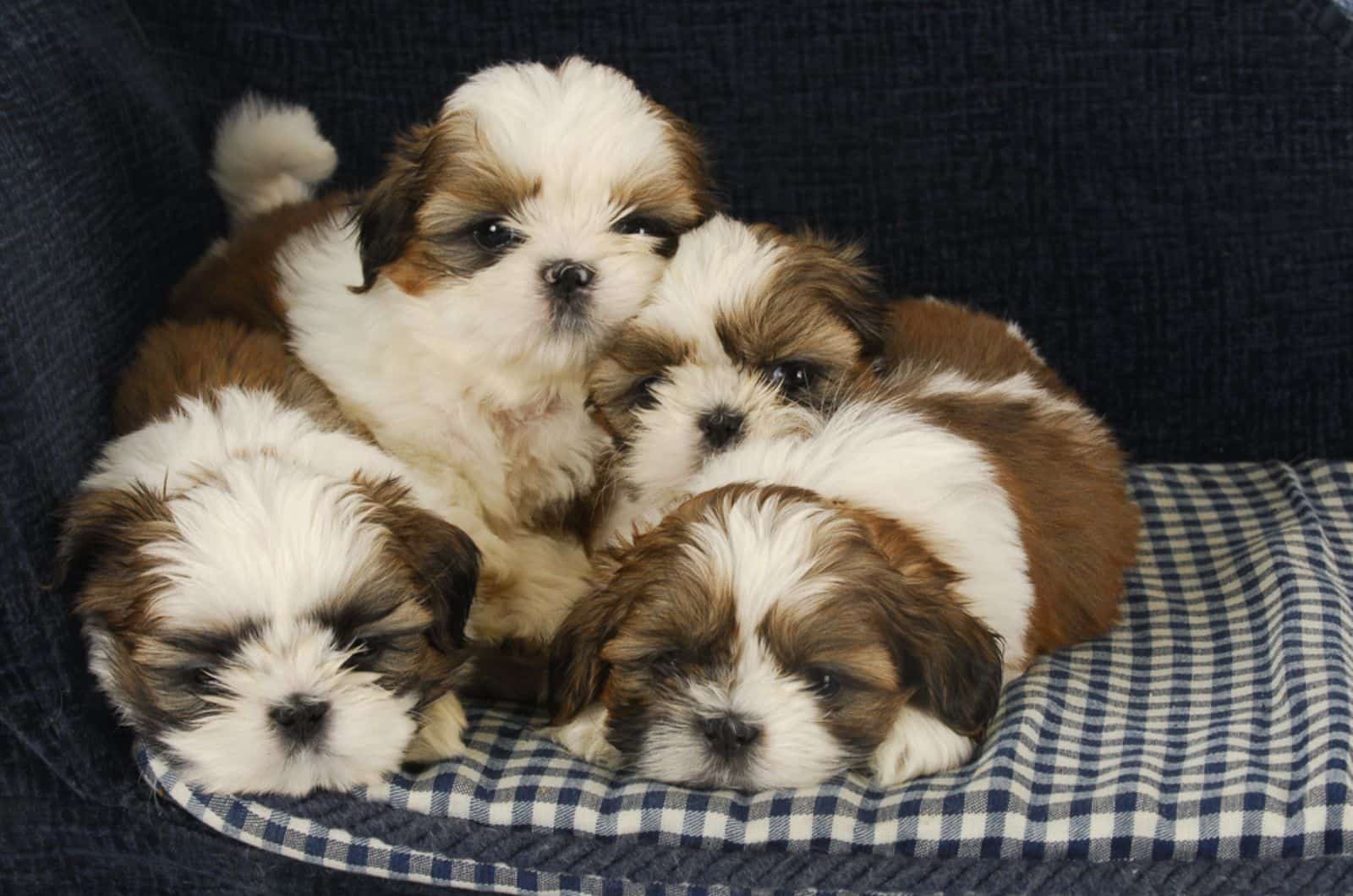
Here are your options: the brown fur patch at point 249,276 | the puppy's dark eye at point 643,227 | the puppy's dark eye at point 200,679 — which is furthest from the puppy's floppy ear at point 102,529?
the puppy's dark eye at point 643,227

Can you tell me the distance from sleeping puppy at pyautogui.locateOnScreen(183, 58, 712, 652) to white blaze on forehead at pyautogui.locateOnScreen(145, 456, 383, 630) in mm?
543

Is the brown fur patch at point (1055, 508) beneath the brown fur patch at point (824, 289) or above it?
beneath

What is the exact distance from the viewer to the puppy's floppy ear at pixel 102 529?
7.94 ft

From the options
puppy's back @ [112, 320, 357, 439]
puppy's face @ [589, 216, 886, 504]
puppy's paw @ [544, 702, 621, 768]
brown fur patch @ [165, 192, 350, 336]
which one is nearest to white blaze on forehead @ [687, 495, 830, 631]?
puppy's paw @ [544, 702, 621, 768]

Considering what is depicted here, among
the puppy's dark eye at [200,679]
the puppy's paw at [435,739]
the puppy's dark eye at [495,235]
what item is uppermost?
the puppy's dark eye at [495,235]

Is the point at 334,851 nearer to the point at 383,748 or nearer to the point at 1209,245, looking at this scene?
the point at 383,748

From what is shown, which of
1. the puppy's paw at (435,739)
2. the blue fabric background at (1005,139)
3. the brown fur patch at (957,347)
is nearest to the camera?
the puppy's paw at (435,739)

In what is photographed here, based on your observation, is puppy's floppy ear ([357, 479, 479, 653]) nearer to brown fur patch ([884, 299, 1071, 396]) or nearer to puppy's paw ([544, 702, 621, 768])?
puppy's paw ([544, 702, 621, 768])

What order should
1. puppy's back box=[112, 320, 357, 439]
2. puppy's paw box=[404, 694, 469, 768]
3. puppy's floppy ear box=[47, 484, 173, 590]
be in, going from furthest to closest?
puppy's back box=[112, 320, 357, 439]
puppy's paw box=[404, 694, 469, 768]
puppy's floppy ear box=[47, 484, 173, 590]

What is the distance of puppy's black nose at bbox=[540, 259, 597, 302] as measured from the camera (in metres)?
2.78

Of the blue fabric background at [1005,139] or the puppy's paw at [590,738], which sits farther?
the blue fabric background at [1005,139]

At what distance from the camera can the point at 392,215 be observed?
295 centimetres

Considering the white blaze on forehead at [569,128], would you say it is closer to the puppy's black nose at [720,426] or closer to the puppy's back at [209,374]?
the puppy's black nose at [720,426]

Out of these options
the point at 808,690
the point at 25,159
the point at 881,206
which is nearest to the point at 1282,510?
the point at 881,206
